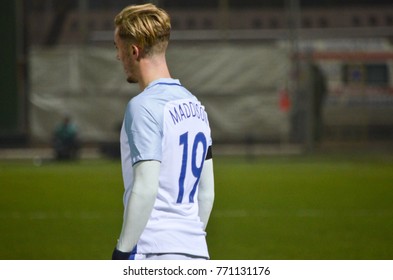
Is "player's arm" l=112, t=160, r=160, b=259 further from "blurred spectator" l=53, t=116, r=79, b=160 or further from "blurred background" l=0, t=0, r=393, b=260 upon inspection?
"blurred spectator" l=53, t=116, r=79, b=160

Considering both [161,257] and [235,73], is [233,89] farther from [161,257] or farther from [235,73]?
[161,257]

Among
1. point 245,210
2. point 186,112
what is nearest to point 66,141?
point 245,210

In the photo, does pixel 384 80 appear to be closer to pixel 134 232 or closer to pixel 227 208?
pixel 227 208

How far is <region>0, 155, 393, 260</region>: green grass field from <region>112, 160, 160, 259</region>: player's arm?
21.7 feet

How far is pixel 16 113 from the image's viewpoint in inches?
1135

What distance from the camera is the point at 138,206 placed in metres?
3.47

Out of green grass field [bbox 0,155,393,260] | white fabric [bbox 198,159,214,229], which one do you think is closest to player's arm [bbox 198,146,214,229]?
white fabric [bbox 198,159,214,229]

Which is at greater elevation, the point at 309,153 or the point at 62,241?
the point at 62,241

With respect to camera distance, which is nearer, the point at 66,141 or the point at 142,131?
the point at 142,131

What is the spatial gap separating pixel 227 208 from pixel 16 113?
42.6ft

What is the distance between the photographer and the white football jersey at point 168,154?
3.54 m

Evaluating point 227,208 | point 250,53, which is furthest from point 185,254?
point 250,53

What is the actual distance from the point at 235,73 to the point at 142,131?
85.2 ft
